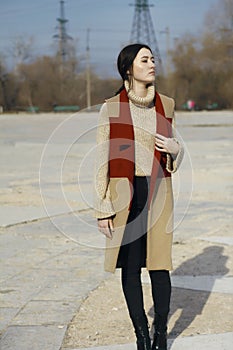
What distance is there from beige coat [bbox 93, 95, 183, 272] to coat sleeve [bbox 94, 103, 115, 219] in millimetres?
27

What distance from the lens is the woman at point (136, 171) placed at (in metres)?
3.86

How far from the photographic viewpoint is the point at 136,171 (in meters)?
3.90

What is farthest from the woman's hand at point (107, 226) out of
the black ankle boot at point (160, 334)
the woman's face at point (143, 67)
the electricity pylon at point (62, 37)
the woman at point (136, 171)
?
the electricity pylon at point (62, 37)

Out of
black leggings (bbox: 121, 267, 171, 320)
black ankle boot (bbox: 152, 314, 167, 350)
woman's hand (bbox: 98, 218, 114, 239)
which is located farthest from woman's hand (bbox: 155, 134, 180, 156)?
black ankle boot (bbox: 152, 314, 167, 350)

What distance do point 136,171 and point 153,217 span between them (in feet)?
0.93

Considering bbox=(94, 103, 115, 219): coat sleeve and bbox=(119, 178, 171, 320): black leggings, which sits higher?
bbox=(94, 103, 115, 219): coat sleeve

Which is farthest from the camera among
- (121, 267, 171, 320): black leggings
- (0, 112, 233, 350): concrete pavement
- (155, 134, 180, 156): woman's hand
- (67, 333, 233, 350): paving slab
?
(0, 112, 233, 350): concrete pavement

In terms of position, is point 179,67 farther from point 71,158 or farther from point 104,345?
point 104,345

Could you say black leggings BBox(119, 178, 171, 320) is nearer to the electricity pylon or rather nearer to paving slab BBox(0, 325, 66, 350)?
paving slab BBox(0, 325, 66, 350)

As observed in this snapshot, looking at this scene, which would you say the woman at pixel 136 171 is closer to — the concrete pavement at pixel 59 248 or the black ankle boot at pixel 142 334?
the black ankle boot at pixel 142 334

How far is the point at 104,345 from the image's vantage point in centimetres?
439

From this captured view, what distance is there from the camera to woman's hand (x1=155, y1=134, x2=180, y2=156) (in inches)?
152

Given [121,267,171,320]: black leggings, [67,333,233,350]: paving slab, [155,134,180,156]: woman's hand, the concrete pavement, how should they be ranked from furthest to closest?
the concrete pavement
[67,333,233,350]: paving slab
[121,267,171,320]: black leggings
[155,134,180,156]: woman's hand

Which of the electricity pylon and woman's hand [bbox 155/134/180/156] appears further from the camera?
the electricity pylon
